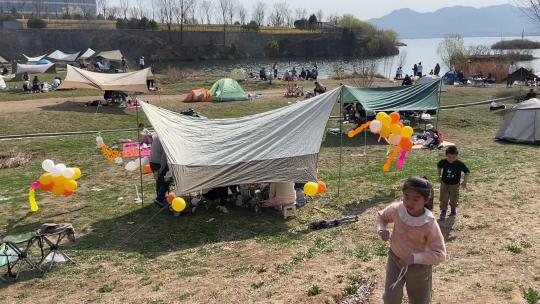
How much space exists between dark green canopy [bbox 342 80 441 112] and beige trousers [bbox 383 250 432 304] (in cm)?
1171

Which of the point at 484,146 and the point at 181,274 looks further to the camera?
the point at 484,146

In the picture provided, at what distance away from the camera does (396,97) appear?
55.5 ft

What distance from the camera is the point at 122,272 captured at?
23.6 feet

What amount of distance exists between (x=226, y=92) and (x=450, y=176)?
1805cm

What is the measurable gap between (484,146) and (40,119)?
17.4 meters

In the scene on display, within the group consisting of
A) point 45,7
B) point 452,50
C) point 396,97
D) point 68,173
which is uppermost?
point 45,7

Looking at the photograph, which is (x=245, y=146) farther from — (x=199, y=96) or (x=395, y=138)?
(x=199, y=96)

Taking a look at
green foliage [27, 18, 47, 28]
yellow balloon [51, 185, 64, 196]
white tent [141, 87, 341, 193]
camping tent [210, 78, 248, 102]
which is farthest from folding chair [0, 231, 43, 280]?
green foliage [27, 18, 47, 28]

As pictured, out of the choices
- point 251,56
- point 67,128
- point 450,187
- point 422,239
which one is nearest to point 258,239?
point 450,187

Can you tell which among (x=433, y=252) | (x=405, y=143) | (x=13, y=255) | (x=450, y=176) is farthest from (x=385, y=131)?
(x=13, y=255)

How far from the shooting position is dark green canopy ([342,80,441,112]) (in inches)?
639

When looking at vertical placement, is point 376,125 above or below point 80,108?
above

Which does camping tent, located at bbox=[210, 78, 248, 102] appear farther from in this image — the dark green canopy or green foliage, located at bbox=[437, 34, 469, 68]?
green foliage, located at bbox=[437, 34, 469, 68]

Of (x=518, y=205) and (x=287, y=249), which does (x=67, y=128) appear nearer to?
(x=287, y=249)
